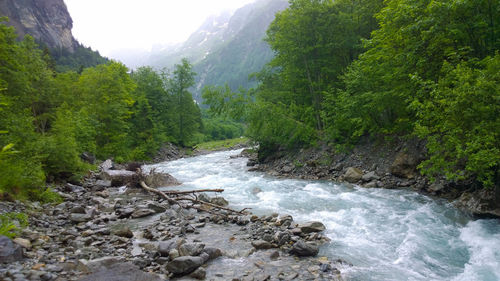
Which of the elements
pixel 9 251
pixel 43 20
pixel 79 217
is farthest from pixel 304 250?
pixel 43 20

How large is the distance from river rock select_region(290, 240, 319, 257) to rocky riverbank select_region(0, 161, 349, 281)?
25mm

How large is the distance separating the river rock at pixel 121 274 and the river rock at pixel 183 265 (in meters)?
0.39

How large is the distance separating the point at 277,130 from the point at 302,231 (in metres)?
13.2

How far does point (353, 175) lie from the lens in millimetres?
14664

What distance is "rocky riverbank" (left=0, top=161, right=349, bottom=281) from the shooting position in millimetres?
5320

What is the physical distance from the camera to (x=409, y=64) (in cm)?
1173

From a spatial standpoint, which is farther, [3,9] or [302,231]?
[3,9]

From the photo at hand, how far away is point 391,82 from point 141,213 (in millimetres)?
13053

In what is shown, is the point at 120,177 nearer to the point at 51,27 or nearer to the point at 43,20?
the point at 43,20

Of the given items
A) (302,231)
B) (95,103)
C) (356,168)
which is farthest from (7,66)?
(356,168)

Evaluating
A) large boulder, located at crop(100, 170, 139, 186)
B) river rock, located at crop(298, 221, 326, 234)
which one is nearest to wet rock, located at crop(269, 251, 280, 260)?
river rock, located at crop(298, 221, 326, 234)

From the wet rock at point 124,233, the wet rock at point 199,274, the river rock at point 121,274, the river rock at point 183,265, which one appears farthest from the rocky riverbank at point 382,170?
the wet rock at point 124,233

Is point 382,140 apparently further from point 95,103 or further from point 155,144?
point 155,144

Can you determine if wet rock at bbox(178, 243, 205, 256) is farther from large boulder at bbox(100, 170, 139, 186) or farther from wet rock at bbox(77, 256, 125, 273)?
large boulder at bbox(100, 170, 139, 186)
